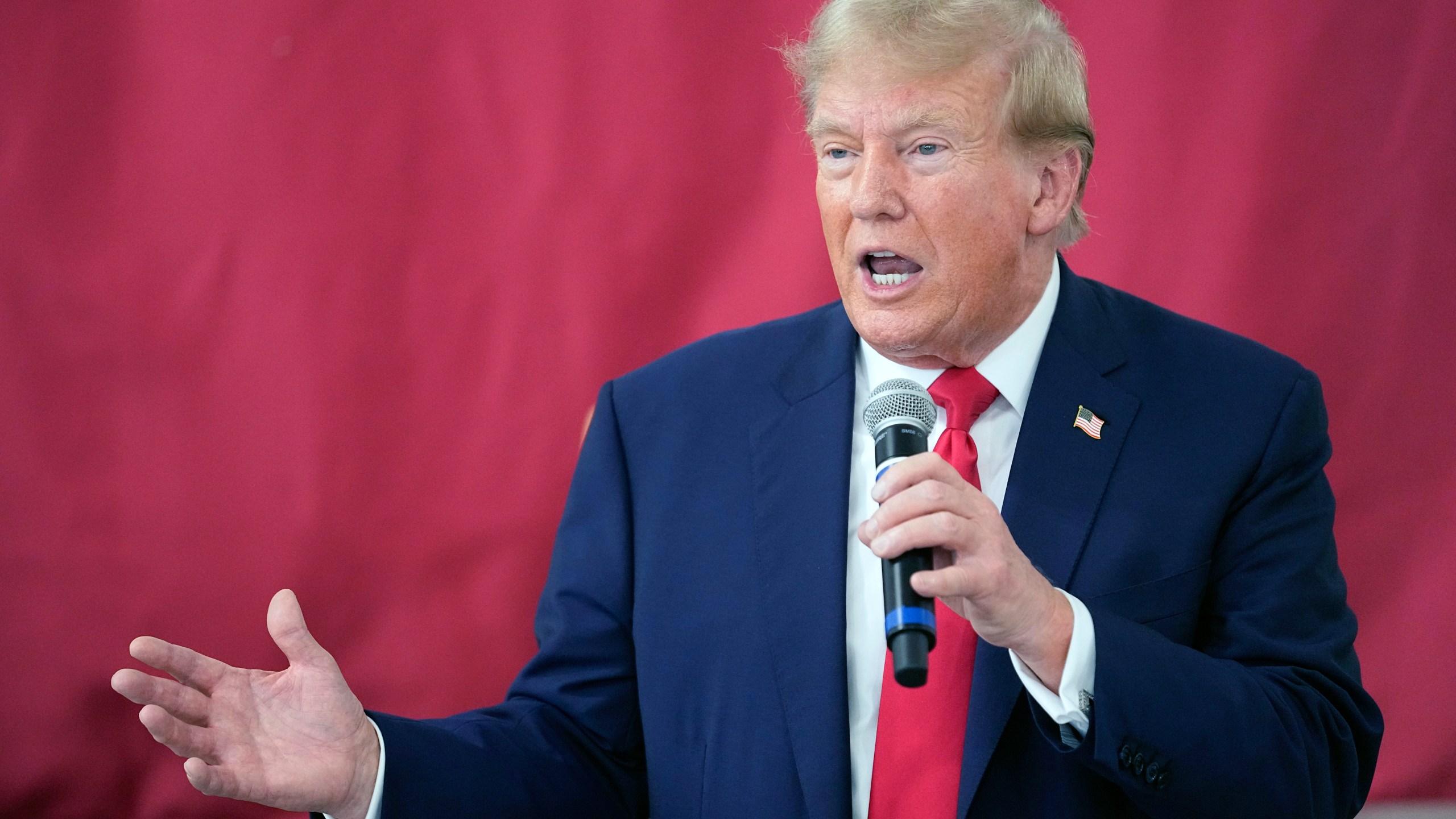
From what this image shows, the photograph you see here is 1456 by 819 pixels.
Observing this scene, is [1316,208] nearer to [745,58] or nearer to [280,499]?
[745,58]

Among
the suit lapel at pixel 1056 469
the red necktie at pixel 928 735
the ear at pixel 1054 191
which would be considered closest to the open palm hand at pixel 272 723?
the red necktie at pixel 928 735

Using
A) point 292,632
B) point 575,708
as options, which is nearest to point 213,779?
point 292,632

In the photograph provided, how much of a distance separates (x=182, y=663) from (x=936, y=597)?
0.98 metres

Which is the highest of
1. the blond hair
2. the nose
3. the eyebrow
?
the blond hair

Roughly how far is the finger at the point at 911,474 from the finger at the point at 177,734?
0.88 metres

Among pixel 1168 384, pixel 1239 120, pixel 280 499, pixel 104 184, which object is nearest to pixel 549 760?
pixel 280 499

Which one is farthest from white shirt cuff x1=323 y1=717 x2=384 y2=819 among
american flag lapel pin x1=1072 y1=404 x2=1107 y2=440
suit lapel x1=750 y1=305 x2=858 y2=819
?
american flag lapel pin x1=1072 y1=404 x2=1107 y2=440

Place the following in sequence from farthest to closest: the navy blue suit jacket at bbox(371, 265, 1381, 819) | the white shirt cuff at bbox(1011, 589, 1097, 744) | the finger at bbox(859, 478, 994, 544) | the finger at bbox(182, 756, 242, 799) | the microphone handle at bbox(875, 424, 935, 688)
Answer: the navy blue suit jacket at bbox(371, 265, 1381, 819) < the white shirt cuff at bbox(1011, 589, 1097, 744) < the finger at bbox(182, 756, 242, 799) < the finger at bbox(859, 478, 994, 544) < the microphone handle at bbox(875, 424, 935, 688)

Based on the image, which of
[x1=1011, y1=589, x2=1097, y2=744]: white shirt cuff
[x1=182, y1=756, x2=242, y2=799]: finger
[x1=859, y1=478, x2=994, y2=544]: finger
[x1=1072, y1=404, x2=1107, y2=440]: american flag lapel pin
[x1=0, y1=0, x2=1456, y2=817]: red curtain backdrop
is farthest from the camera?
[x1=0, y1=0, x2=1456, y2=817]: red curtain backdrop

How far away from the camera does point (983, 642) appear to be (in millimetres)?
1790

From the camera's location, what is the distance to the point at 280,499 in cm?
255

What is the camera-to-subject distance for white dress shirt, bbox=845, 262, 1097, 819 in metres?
1.86

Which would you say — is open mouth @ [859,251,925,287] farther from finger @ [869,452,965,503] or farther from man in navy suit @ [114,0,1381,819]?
finger @ [869,452,965,503]

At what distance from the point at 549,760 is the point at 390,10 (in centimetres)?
161
